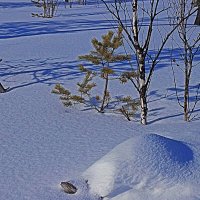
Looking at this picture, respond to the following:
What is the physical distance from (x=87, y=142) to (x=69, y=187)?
1.07m

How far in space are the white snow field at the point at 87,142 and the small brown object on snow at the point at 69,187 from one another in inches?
1.8

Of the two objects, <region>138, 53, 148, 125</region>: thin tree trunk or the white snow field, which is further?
<region>138, 53, 148, 125</region>: thin tree trunk

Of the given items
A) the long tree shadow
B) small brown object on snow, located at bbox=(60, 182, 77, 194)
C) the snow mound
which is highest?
the snow mound

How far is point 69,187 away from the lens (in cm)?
302

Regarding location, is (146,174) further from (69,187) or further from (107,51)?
(107,51)

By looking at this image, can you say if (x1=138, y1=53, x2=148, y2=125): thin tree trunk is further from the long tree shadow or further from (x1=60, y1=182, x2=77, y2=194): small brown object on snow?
the long tree shadow

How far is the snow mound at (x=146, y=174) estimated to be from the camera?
2867 millimetres

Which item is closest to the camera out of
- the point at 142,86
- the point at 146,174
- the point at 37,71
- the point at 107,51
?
the point at 146,174

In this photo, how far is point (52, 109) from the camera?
514 centimetres

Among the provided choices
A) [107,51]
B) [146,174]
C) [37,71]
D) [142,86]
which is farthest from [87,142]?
[37,71]

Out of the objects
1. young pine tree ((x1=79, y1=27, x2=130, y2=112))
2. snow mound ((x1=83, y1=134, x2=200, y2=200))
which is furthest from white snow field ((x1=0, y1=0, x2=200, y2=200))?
young pine tree ((x1=79, y1=27, x2=130, y2=112))

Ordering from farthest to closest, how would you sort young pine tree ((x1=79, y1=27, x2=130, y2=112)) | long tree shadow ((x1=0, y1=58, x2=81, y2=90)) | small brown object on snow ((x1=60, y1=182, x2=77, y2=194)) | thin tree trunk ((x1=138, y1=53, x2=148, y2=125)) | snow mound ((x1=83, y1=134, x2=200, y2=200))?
long tree shadow ((x1=0, y1=58, x2=81, y2=90)), young pine tree ((x1=79, y1=27, x2=130, y2=112)), thin tree trunk ((x1=138, y1=53, x2=148, y2=125)), small brown object on snow ((x1=60, y1=182, x2=77, y2=194)), snow mound ((x1=83, y1=134, x2=200, y2=200))

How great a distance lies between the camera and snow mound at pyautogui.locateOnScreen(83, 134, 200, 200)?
9.41ft

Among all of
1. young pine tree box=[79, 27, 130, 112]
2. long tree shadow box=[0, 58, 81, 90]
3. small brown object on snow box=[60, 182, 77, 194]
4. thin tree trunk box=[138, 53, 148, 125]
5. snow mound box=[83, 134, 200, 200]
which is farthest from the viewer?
long tree shadow box=[0, 58, 81, 90]
